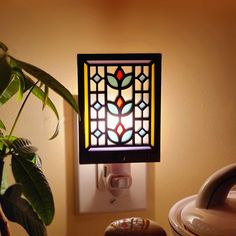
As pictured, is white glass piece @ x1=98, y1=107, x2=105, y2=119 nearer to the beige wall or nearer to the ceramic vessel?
the beige wall

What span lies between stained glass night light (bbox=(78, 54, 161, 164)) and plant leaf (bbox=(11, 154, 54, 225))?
0.16 m

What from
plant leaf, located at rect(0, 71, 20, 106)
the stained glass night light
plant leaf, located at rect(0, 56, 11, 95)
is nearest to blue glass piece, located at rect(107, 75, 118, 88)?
the stained glass night light

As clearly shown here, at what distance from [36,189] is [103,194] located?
25cm

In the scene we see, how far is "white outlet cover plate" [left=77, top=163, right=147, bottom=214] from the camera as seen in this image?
0.70 m

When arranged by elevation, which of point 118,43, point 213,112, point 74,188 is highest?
point 118,43

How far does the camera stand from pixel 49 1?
67 centimetres

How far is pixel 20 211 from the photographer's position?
0.48 metres

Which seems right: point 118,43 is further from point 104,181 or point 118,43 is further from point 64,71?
point 104,181

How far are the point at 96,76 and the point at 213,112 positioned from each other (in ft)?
0.79

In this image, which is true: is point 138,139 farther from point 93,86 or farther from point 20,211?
point 20,211

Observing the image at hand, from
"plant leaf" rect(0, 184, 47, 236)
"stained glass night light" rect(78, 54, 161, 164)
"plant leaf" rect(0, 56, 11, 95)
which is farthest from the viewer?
"stained glass night light" rect(78, 54, 161, 164)

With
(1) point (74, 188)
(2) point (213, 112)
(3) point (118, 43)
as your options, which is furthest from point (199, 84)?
(1) point (74, 188)

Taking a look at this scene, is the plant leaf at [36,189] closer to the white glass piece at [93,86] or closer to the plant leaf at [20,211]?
the plant leaf at [20,211]

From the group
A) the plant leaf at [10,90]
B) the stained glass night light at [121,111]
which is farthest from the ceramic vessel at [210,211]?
the plant leaf at [10,90]
